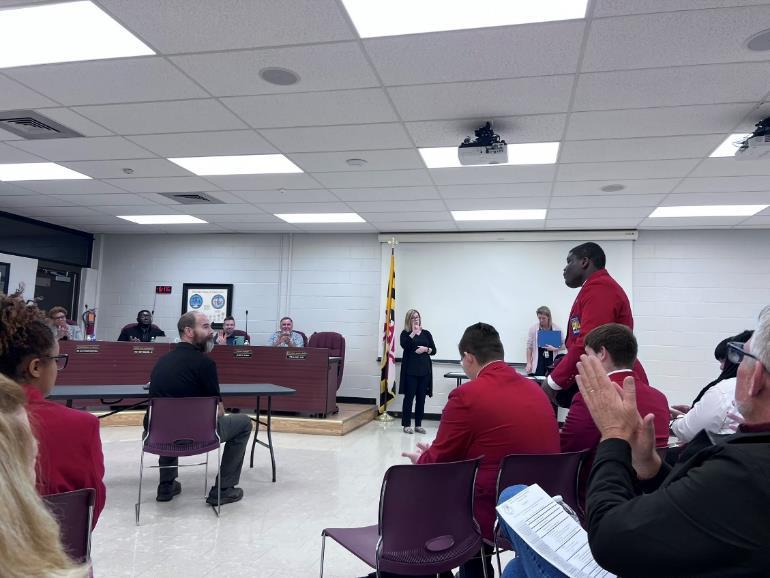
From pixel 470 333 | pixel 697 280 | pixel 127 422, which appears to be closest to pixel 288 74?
pixel 470 333

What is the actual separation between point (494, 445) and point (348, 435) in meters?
4.61

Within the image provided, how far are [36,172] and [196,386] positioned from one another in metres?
3.62

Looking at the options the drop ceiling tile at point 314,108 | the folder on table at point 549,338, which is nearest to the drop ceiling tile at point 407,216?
the folder on table at point 549,338

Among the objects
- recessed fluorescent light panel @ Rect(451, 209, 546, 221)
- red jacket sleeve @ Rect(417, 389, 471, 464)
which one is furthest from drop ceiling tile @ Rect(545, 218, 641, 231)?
red jacket sleeve @ Rect(417, 389, 471, 464)

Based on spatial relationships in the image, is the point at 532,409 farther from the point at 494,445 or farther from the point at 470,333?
the point at 470,333

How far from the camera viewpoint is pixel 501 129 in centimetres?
410

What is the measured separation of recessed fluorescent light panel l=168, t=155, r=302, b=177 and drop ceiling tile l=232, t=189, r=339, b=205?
0.70m

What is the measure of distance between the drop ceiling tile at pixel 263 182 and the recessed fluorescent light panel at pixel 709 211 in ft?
13.2

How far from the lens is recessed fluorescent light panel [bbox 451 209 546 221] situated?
6.72 metres

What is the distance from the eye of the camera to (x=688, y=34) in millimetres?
2727

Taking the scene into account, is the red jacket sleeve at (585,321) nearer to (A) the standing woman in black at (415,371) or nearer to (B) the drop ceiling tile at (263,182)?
(B) the drop ceiling tile at (263,182)

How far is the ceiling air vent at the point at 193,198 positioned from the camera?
641 centimetres

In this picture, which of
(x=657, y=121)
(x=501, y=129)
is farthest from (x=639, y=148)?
(x=501, y=129)

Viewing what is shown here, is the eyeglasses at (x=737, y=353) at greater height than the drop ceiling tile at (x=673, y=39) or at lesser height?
lesser
